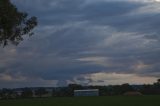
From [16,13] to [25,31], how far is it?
1.87 m

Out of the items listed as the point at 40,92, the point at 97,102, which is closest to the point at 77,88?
the point at 40,92

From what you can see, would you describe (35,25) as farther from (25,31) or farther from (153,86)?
(153,86)

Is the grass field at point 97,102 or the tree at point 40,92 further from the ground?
the tree at point 40,92

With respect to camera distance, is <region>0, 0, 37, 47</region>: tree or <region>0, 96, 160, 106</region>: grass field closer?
<region>0, 0, 37, 47</region>: tree

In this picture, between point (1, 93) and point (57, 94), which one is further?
point (57, 94)

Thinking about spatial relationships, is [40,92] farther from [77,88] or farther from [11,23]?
[11,23]

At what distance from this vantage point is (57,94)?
174 meters

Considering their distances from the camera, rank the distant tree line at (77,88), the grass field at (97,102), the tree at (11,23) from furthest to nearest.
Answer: the distant tree line at (77,88)
the grass field at (97,102)
the tree at (11,23)

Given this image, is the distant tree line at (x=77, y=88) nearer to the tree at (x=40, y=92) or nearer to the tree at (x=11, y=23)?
the tree at (x=40, y=92)

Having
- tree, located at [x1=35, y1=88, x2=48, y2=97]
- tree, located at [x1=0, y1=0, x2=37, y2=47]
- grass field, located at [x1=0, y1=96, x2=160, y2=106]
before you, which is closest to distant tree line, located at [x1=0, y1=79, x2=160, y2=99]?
tree, located at [x1=35, y1=88, x2=48, y2=97]

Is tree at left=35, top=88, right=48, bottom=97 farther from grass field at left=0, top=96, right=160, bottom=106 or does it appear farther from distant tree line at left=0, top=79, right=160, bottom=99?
grass field at left=0, top=96, right=160, bottom=106

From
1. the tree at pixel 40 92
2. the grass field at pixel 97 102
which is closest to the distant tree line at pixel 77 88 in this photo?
the tree at pixel 40 92

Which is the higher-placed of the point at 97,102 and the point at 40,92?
the point at 40,92

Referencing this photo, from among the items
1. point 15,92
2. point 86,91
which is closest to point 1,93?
point 15,92
